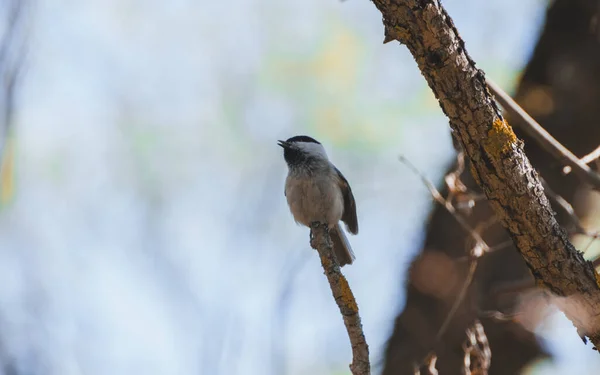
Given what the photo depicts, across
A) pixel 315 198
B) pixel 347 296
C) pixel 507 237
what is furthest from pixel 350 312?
pixel 315 198

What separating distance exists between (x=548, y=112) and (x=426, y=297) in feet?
4.50

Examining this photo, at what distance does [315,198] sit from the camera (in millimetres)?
4758

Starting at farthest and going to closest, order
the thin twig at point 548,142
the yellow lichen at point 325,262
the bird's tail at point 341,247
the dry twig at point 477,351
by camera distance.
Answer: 1. the bird's tail at point 341,247
2. the dry twig at point 477,351
3. the thin twig at point 548,142
4. the yellow lichen at point 325,262

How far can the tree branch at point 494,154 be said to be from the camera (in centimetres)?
234

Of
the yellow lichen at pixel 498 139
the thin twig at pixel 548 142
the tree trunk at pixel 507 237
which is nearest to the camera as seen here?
the yellow lichen at pixel 498 139

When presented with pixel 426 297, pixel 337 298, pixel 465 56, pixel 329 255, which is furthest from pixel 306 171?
pixel 465 56

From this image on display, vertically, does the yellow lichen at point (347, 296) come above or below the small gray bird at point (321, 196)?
below

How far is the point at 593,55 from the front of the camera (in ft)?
14.3

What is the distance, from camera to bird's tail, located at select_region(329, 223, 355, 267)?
4902 millimetres

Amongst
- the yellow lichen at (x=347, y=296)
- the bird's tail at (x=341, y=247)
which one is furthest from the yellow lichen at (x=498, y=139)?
the bird's tail at (x=341, y=247)

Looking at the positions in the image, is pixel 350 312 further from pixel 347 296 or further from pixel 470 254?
pixel 470 254

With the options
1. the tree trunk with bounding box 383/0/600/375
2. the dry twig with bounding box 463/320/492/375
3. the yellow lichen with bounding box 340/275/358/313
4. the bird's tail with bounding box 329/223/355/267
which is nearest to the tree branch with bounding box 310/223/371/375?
the yellow lichen with bounding box 340/275/358/313

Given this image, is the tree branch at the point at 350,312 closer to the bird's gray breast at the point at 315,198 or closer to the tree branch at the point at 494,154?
the tree branch at the point at 494,154

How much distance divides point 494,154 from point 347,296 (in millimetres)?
786
